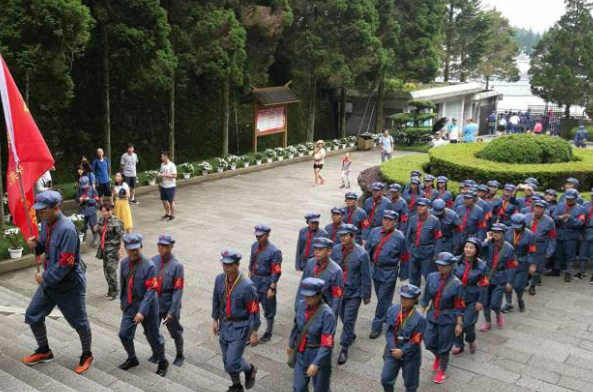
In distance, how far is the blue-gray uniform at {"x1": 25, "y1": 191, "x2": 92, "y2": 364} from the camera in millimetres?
5867

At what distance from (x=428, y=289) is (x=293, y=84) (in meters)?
21.3

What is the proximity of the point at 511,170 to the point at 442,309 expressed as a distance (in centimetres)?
813

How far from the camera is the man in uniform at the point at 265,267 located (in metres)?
7.55

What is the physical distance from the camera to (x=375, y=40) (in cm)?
2420

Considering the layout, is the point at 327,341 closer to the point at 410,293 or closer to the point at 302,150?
the point at 410,293

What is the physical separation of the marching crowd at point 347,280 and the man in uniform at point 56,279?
1 cm

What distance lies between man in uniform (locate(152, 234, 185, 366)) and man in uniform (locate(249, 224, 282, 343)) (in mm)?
1185

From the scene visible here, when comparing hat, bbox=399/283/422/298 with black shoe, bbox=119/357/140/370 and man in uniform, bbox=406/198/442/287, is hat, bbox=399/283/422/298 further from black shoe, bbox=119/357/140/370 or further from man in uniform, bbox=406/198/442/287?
man in uniform, bbox=406/198/442/287

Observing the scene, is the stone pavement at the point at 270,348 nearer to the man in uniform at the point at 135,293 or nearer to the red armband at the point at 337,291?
the man in uniform at the point at 135,293

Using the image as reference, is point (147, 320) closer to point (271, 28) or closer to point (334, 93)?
point (271, 28)

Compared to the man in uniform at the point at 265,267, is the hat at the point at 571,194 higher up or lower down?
higher up

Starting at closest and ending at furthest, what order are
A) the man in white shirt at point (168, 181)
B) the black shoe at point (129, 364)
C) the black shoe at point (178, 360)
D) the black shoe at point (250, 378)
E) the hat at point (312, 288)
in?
the hat at point (312, 288)
the black shoe at point (250, 378)
the black shoe at point (129, 364)
the black shoe at point (178, 360)
the man in white shirt at point (168, 181)

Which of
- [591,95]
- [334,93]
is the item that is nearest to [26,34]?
[334,93]

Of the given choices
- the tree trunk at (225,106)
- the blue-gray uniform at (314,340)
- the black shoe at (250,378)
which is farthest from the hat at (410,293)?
the tree trunk at (225,106)
